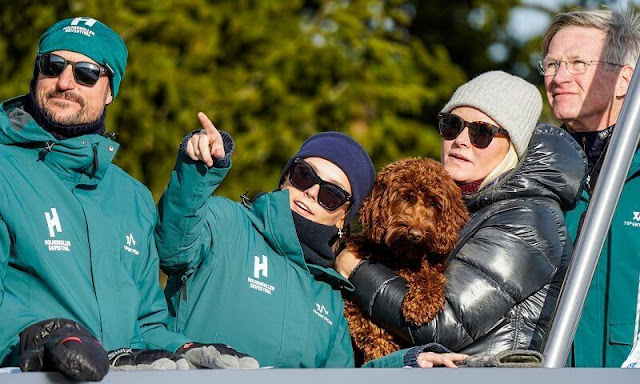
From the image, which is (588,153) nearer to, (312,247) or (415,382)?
(312,247)

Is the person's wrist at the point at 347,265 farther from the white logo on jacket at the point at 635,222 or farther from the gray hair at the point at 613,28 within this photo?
the gray hair at the point at 613,28

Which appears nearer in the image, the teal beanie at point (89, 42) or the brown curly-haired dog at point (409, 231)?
the teal beanie at point (89, 42)

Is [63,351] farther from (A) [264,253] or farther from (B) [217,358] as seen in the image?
(A) [264,253]

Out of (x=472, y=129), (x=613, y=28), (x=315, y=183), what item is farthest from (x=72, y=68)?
(x=613, y=28)

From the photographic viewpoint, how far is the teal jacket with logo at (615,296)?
3.63m

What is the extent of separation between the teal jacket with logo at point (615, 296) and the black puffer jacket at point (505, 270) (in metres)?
0.18

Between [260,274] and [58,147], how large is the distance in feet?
2.29

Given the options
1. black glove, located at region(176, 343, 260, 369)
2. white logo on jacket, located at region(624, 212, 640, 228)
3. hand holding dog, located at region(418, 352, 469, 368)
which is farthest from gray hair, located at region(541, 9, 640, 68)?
black glove, located at region(176, 343, 260, 369)

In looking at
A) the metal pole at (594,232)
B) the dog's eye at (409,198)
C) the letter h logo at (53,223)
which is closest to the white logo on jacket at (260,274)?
the dog's eye at (409,198)

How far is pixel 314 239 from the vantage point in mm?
3621

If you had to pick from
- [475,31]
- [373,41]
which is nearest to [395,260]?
[373,41]

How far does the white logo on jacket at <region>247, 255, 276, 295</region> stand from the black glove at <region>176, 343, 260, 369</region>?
49 cm

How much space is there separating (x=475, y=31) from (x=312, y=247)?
9.55 m

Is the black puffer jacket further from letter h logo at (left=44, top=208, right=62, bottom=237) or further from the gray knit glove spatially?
letter h logo at (left=44, top=208, right=62, bottom=237)
